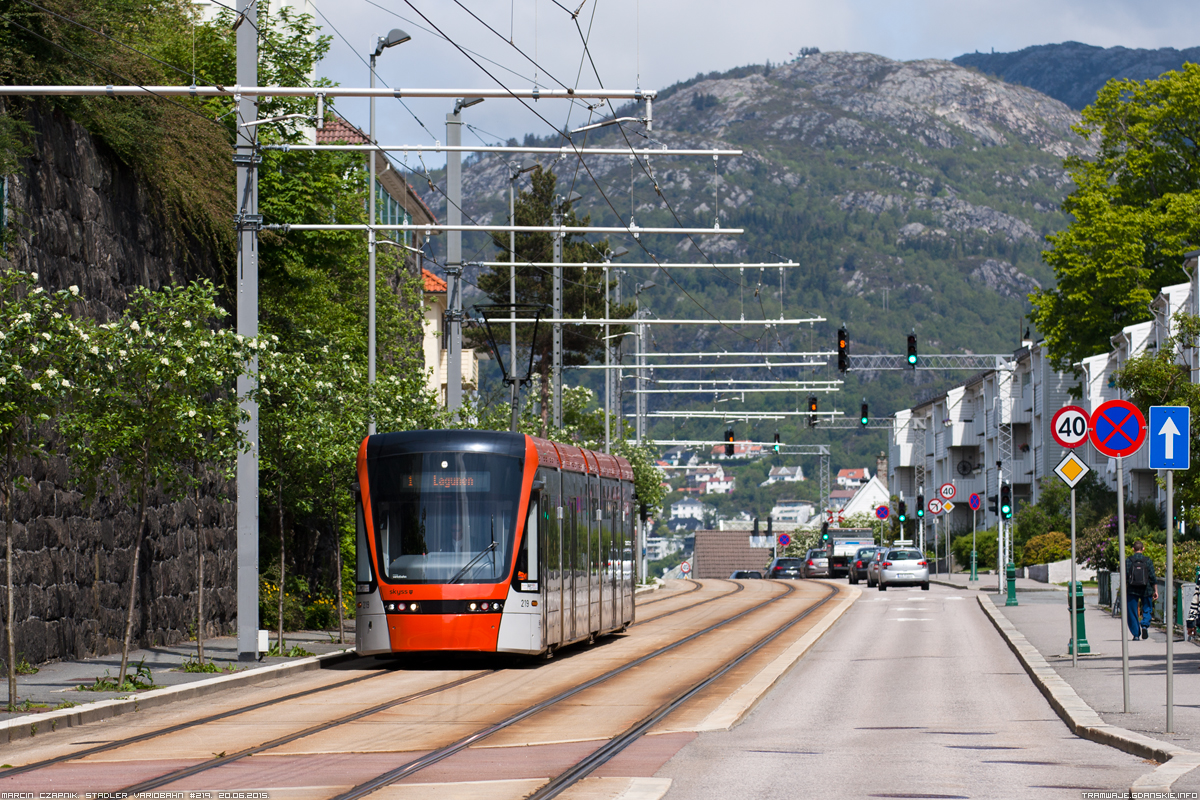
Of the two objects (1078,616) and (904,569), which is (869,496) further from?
(1078,616)

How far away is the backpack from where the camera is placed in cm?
2495

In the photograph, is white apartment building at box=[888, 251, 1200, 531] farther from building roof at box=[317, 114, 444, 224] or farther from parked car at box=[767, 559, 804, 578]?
building roof at box=[317, 114, 444, 224]

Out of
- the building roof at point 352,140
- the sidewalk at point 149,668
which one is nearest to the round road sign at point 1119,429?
the sidewalk at point 149,668

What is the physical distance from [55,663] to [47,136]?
722 centimetres

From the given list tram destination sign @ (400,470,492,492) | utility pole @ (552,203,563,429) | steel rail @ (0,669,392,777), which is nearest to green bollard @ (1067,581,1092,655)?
tram destination sign @ (400,470,492,492)

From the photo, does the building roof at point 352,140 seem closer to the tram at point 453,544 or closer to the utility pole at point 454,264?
the utility pole at point 454,264

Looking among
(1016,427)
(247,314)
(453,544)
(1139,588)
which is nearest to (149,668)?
(453,544)

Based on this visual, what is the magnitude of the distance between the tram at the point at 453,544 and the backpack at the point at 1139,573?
9501 millimetres

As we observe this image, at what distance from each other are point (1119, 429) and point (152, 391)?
10.5m

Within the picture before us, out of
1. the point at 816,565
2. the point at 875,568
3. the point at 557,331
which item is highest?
the point at 557,331

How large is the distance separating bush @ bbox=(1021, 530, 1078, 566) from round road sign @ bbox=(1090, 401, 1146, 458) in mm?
41209

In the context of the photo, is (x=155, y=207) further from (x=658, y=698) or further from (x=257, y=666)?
(x=658, y=698)

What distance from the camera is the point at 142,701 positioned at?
54.7ft

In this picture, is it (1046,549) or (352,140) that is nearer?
(352,140)
